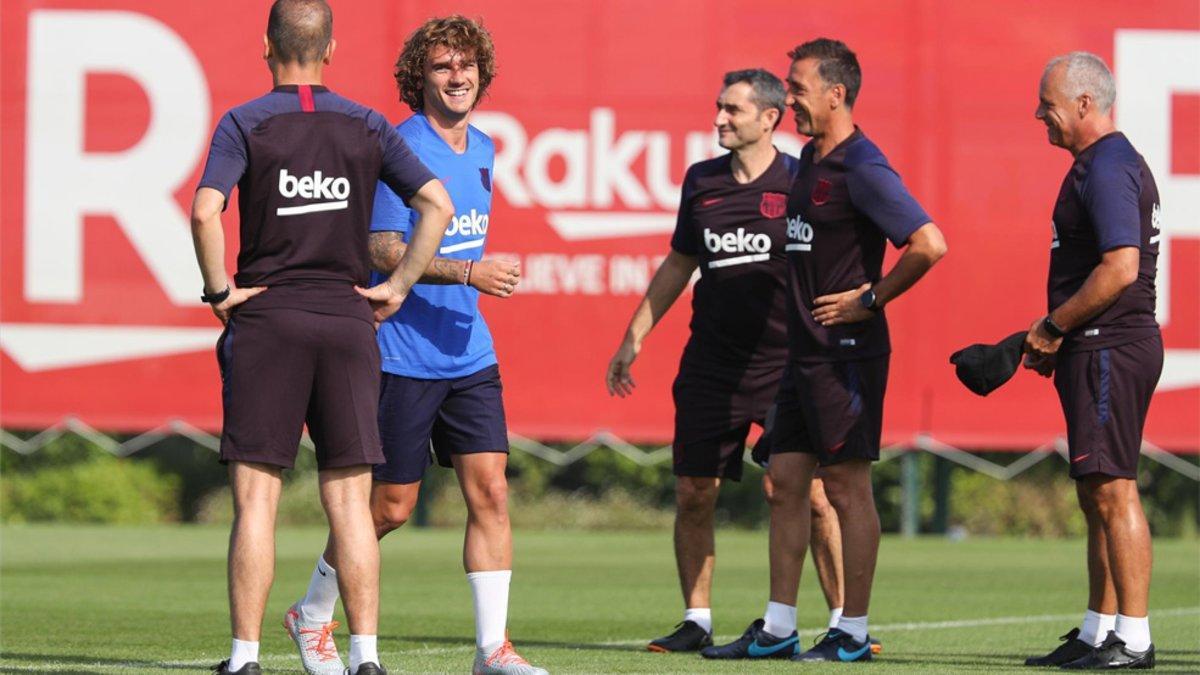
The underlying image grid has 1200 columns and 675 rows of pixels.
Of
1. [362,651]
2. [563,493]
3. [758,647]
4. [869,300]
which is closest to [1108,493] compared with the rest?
[869,300]

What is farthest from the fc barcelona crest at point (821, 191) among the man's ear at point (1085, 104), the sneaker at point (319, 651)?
the sneaker at point (319, 651)

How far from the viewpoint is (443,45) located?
686 centimetres

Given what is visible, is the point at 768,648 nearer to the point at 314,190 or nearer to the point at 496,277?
the point at 496,277

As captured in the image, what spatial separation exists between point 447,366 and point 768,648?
179 centimetres

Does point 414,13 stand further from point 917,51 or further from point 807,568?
point 807,568

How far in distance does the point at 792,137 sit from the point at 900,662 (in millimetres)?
8294

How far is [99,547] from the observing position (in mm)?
14898

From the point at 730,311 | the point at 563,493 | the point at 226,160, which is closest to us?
the point at 226,160

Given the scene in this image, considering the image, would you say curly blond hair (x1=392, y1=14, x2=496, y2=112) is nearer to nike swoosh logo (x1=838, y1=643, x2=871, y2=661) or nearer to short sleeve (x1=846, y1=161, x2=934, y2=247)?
short sleeve (x1=846, y1=161, x2=934, y2=247)

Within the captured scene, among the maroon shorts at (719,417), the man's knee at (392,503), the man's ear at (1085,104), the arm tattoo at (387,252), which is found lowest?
the man's knee at (392,503)

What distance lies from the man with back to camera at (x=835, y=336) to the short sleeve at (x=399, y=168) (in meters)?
2.03

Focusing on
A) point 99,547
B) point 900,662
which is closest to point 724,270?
point 900,662

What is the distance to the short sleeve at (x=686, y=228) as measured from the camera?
8625 millimetres

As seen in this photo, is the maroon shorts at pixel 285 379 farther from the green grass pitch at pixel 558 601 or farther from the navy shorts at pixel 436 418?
the green grass pitch at pixel 558 601
